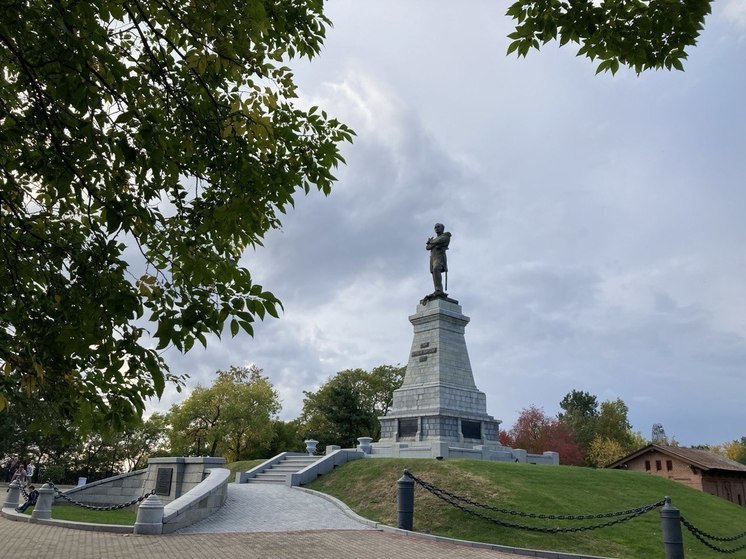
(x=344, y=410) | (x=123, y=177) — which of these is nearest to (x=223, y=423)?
(x=344, y=410)

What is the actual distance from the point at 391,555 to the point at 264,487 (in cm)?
1066

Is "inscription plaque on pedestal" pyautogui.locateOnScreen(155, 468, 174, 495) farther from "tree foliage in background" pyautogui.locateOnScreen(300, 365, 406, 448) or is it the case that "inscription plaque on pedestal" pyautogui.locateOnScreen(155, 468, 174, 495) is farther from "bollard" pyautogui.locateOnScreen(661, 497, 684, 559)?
"tree foliage in background" pyautogui.locateOnScreen(300, 365, 406, 448)

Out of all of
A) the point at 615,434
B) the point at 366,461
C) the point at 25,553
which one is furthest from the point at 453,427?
the point at 615,434

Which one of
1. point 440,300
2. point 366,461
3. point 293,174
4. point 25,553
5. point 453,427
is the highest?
point 440,300

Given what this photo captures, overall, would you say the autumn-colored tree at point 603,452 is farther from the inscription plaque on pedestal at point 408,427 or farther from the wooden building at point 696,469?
the inscription plaque on pedestal at point 408,427

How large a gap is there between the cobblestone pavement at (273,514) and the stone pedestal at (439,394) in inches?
286

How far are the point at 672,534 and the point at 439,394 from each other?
585 inches

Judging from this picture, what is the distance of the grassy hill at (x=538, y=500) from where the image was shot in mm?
13562

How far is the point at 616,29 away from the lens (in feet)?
16.9

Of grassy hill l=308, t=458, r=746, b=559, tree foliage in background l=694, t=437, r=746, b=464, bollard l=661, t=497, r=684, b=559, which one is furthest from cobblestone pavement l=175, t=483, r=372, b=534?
tree foliage in background l=694, t=437, r=746, b=464

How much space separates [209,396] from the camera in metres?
43.4

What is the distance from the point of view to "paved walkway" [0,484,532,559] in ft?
36.6

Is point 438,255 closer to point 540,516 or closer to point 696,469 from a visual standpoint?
point 696,469

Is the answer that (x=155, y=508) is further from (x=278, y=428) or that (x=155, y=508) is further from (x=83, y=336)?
(x=278, y=428)
